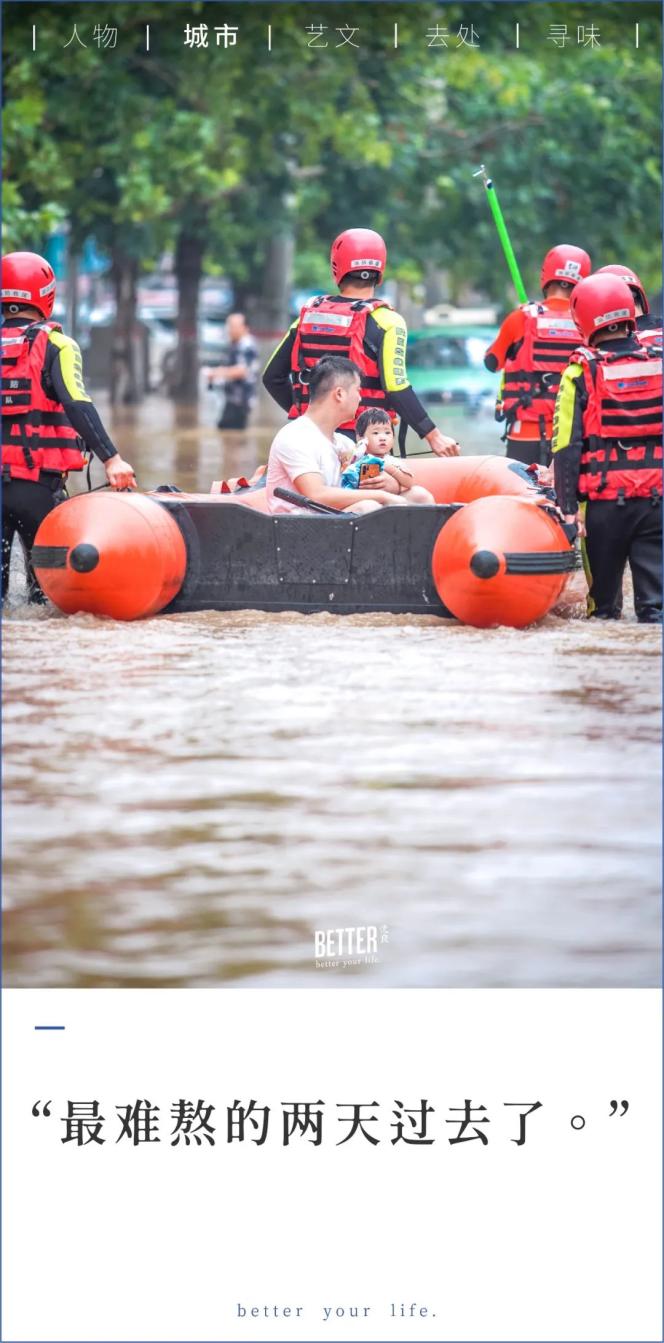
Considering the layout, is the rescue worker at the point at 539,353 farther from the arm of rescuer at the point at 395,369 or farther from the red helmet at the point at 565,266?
the arm of rescuer at the point at 395,369

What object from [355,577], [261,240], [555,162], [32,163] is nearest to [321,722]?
[355,577]

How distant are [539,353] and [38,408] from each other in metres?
4.08

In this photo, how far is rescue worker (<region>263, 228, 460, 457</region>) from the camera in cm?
1129

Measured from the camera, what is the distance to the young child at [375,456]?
11.0 meters

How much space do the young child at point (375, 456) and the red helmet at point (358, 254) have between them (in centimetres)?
80

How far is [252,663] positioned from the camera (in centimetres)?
966

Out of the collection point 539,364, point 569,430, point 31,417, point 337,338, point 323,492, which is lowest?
point 323,492

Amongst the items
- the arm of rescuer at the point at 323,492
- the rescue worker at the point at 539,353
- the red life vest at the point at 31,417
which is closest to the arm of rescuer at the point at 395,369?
the arm of rescuer at the point at 323,492

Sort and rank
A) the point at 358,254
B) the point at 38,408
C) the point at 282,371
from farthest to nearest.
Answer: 1. the point at 282,371
2. the point at 358,254
3. the point at 38,408

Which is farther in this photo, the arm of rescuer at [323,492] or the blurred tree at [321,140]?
the blurred tree at [321,140]

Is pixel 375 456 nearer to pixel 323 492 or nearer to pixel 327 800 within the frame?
pixel 323 492

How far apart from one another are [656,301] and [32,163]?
25.3 m

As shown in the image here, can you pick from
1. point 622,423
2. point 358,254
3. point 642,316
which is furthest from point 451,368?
point 622,423

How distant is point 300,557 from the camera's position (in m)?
10.7
